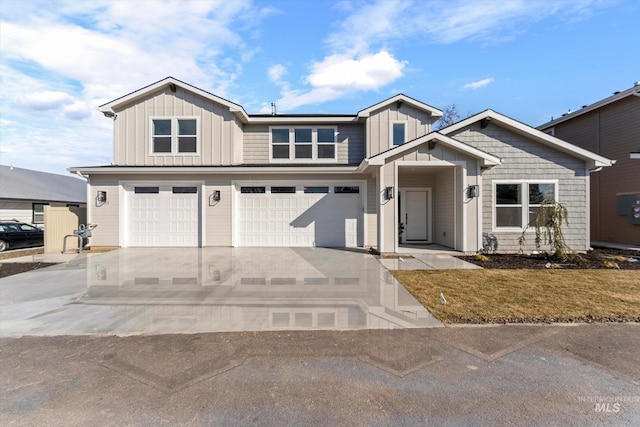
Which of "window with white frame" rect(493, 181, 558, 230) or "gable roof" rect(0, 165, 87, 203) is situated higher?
"gable roof" rect(0, 165, 87, 203)

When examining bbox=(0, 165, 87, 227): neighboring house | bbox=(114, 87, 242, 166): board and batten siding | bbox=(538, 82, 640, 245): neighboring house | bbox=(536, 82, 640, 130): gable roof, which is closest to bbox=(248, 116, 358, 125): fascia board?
bbox=(114, 87, 242, 166): board and batten siding

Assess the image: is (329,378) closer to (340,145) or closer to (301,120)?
(340,145)

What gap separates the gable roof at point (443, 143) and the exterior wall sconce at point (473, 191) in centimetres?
78

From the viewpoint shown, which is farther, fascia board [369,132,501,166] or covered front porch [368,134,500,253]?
covered front porch [368,134,500,253]

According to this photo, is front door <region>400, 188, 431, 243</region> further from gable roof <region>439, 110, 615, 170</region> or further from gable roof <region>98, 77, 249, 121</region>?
gable roof <region>98, 77, 249, 121</region>

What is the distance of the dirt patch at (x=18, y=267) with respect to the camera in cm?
785

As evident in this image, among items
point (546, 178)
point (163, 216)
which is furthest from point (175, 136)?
point (546, 178)

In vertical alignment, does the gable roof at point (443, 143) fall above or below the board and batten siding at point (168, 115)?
below

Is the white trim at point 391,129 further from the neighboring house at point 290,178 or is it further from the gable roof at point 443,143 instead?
the gable roof at point 443,143

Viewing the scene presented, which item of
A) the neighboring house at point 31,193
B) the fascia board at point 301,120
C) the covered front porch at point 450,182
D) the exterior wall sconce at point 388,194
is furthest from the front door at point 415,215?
the neighboring house at point 31,193

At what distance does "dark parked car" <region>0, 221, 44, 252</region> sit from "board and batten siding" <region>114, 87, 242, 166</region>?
536 centimetres

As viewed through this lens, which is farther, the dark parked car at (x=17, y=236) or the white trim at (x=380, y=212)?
the dark parked car at (x=17, y=236)

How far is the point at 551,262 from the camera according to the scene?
349 inches

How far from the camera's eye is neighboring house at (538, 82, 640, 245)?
12.5 meters
